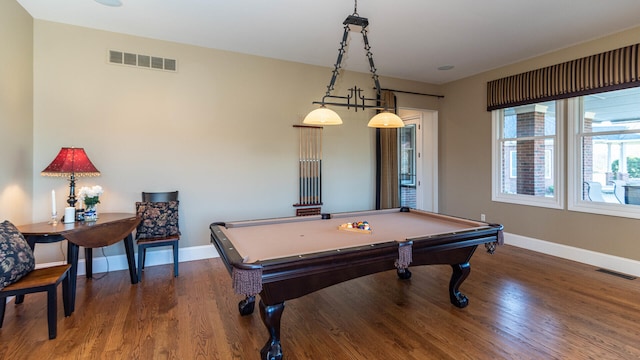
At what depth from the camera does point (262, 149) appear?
4.43 metres

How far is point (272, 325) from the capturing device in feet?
6.26

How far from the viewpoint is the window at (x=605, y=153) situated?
11.8 ft

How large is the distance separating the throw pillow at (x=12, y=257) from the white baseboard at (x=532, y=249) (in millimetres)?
1401

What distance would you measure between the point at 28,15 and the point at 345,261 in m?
4.01

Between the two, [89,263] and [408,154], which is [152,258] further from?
[408,154]

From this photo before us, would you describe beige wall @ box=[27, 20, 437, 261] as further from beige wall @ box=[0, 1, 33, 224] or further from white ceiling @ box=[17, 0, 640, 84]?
white ceiling @ box=[17, 0, 640, 84]

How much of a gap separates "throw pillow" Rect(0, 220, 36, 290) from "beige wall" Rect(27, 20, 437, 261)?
1367 mm

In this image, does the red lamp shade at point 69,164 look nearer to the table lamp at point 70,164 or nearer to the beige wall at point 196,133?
the table lamp at point 70,164

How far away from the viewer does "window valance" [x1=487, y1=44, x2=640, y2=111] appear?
347cm

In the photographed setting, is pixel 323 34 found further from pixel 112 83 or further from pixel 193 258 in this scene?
pixel 193 258

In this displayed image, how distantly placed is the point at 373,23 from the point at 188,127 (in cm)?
255

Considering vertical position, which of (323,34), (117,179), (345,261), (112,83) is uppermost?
(323,34)

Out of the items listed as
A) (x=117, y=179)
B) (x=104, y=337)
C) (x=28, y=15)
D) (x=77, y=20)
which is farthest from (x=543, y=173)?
(x=28, y=15)

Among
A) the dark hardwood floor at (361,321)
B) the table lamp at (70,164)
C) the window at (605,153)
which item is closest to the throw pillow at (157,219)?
the dark hardwood floor at (361,321)
